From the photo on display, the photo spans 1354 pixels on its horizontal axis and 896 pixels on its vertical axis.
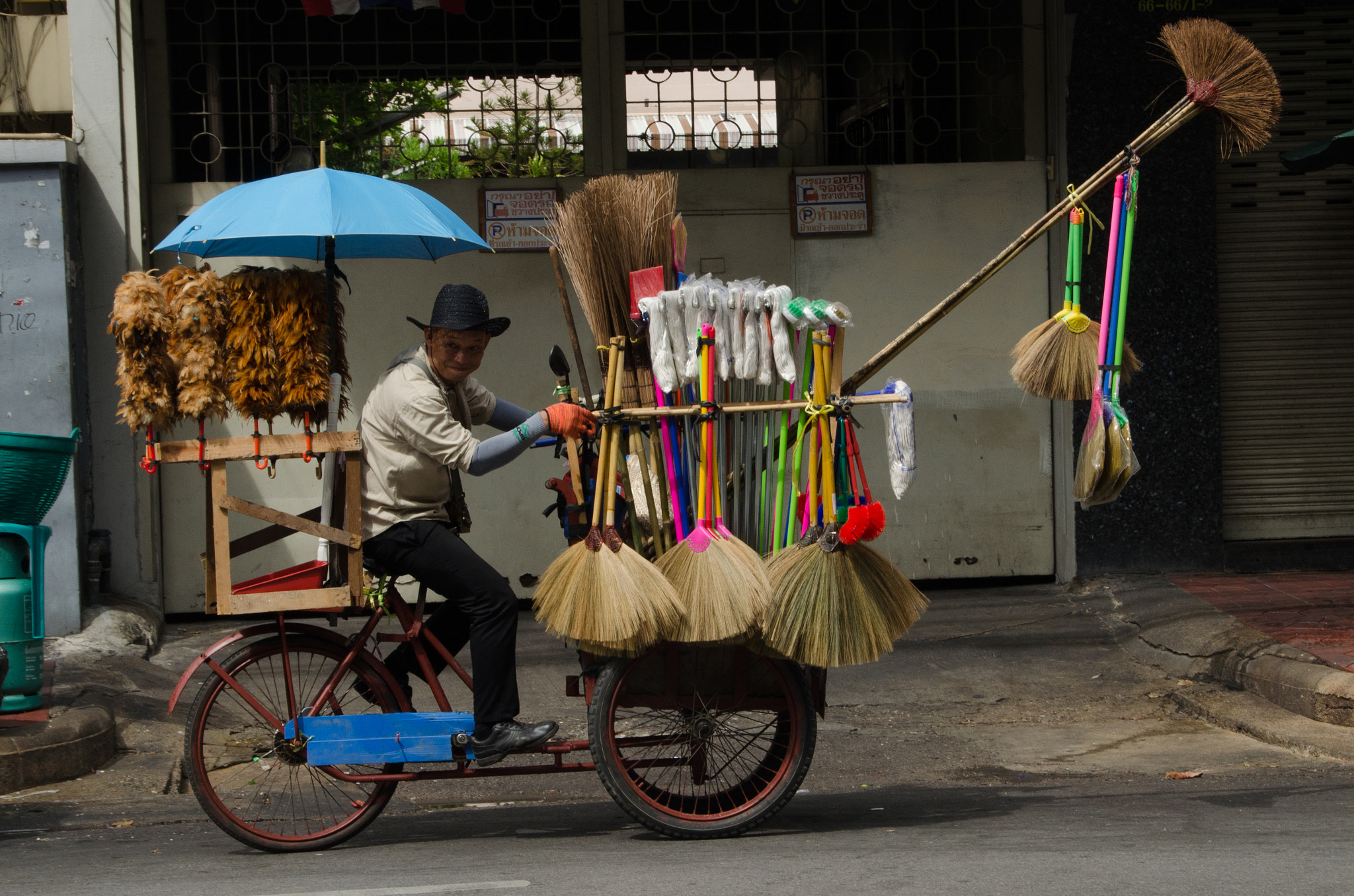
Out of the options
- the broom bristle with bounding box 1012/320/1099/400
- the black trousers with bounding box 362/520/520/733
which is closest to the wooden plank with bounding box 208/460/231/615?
the black trousers with bounding box 362/520/520/733

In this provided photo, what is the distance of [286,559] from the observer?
768 cm

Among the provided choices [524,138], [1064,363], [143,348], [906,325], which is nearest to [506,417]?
[143,348]

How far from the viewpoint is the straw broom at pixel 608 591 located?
386 centimetres

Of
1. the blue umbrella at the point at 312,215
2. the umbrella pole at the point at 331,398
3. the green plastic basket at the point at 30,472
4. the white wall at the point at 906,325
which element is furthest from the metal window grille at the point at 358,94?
the umbrella pole at the point at 331,398

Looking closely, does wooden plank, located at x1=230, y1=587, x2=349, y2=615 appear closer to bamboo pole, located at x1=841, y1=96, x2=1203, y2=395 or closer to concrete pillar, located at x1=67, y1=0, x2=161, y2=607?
bamboo pole, located at x1=841, y1=96, x2=1203, y2=395

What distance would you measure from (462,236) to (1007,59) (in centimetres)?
517

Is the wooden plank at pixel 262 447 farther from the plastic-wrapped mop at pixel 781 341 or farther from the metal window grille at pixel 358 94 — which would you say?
the metal window grille at pixel 358 94

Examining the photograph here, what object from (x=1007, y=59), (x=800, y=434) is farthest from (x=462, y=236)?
(x=1007, y=59)

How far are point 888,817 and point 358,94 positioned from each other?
5.73 m

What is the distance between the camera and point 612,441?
404 centimetres

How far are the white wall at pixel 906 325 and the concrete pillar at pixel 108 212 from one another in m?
1.02

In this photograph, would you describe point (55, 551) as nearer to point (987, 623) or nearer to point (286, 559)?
point (286, 559)

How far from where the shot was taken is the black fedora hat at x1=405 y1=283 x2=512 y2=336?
13.2 feet

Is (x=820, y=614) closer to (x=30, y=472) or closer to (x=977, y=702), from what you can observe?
(x=977, y=702)
